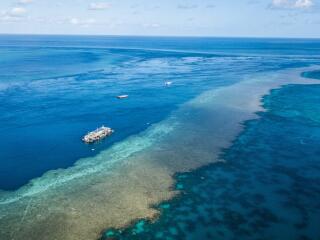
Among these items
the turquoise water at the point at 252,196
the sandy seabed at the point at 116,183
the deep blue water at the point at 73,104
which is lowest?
the deep blue water at the point at 73,104

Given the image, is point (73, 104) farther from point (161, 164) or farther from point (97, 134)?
point (161, 164)

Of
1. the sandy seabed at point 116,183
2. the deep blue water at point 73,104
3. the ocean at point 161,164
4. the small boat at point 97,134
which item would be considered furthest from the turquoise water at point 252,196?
the deep blue water at point 73,104

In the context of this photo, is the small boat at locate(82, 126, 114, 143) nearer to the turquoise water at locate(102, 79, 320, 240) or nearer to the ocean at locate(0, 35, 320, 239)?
the ocean at locate(0, 35, 320, 239)

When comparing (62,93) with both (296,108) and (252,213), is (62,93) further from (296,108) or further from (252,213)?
(252,213)

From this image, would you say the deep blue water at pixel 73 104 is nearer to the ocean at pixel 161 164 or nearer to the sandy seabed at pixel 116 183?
the ocean at pixel 161 164

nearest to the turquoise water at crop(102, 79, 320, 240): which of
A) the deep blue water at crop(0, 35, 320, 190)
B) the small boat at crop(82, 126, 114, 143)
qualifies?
the small boat at crop(82, 126, 114, 143)

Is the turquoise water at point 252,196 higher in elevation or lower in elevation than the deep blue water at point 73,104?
higher
